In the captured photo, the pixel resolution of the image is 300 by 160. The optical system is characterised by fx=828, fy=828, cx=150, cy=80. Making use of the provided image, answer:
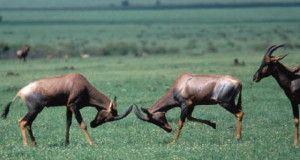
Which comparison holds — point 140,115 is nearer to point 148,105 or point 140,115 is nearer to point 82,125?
point 82,125

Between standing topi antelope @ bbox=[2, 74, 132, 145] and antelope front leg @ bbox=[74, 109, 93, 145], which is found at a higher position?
standing topi antelope @ bbox=[2, 74, 132, 145]

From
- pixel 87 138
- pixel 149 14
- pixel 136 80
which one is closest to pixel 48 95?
pixel 87 138

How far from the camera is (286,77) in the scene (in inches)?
713

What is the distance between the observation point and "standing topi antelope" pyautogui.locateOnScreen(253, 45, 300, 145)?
1791 centimetres

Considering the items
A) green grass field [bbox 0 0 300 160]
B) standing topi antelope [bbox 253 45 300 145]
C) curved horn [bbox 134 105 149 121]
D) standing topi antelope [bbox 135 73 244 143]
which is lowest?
green grass field [bbox 0 0 300 160]

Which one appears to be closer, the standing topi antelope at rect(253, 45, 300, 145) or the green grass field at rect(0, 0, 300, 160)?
the green grass field at rect(0, 0, 300, 160)

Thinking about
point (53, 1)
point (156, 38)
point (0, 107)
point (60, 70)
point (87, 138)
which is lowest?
point (53, 1)

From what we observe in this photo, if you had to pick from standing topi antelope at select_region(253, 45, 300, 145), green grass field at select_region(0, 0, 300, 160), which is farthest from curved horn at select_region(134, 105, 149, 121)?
standing topi antelope at select_region(253, 45, 300, 145)

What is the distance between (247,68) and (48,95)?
24.2m

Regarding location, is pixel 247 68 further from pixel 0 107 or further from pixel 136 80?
pixel 0 107

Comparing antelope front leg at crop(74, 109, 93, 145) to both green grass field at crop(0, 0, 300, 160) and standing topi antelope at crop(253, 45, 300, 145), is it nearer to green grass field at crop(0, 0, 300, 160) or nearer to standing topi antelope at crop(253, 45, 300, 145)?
green grass field at crop(0, 0, 300, 160)

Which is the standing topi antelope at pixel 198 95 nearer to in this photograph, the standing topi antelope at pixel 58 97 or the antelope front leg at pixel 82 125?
the standing topi antelope at pixel 58 97

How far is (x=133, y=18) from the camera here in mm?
126188

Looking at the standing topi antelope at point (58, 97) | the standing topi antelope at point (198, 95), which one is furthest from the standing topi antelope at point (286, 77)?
the standing topi antelope at point (58, 97)
